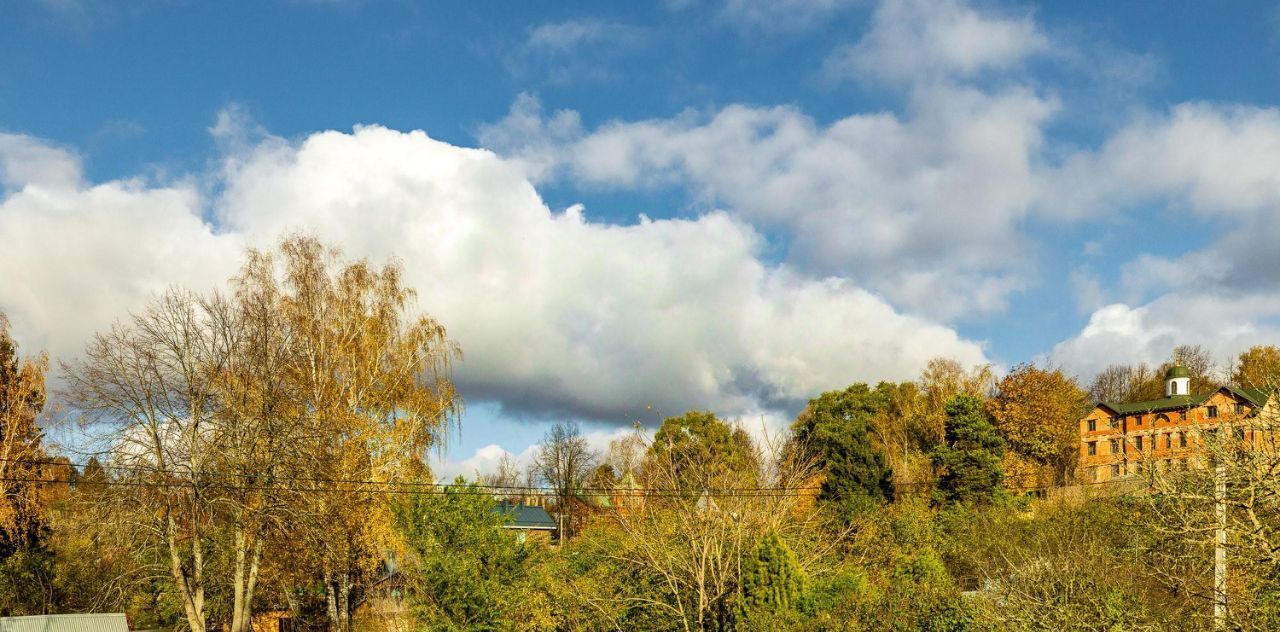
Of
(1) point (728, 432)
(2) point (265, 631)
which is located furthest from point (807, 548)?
(1) point (728, 432)

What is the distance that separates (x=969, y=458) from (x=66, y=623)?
130ft

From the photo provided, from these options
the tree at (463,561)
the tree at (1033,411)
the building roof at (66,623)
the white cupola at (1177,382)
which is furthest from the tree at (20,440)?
the white cupola at (1177,382)

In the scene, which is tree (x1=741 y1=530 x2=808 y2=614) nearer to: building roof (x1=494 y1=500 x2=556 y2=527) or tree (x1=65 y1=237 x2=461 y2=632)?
tree (x1=65 y1=237 x2=461 y2=632)

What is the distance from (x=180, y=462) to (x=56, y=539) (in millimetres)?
22402

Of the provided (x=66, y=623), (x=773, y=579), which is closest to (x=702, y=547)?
(x=773, y=579)

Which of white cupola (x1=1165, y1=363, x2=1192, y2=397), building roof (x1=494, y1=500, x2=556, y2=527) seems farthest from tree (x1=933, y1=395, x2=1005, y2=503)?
building roof (x1=494, y1=500, x2=556, y2=527)

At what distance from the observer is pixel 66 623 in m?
30.5

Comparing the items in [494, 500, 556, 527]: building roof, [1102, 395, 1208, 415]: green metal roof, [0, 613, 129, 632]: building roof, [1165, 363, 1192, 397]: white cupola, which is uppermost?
[1165, 363, 1192, 397]: white cupola

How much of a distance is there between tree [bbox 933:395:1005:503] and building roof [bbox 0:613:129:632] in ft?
122

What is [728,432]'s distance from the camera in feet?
192

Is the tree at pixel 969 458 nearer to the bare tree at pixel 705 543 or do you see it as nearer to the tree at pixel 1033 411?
the tree at pixel 1033 411

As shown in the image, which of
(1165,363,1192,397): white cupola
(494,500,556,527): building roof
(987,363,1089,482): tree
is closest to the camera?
(987,363,1089,482): tree

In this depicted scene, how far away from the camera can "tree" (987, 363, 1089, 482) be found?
5566 cm

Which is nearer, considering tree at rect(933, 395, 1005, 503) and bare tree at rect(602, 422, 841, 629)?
bare tree at rect(602, 422, 841, 629)
